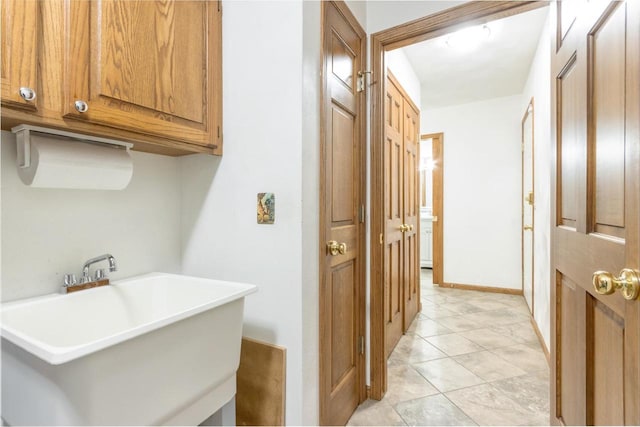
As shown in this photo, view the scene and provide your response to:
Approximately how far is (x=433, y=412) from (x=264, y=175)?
1.56 metres

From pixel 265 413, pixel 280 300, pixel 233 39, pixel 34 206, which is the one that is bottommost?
pixel 265 413

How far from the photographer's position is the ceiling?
243 centimetres

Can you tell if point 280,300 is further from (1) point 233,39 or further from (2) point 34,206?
(1) point 233,39

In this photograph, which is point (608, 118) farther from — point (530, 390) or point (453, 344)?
point (453, 344)

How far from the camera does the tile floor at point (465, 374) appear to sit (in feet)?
5.41

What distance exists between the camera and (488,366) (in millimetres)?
2162

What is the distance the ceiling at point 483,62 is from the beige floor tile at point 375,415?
2.60 meters

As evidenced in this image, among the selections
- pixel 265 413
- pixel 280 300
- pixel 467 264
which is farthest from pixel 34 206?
pixel 467 264

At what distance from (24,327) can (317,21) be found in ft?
4.70

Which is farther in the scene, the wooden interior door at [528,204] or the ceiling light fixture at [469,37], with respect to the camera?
the wooden interior door at [528,204]

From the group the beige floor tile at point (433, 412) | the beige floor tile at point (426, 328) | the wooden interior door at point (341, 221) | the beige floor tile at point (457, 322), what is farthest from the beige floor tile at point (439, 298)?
the wooden interior door at point (341, 221)

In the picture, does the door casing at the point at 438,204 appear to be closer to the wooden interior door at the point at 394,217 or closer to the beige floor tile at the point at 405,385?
the wooden interior door at the point at 394,217

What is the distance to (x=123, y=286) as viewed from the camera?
116cm

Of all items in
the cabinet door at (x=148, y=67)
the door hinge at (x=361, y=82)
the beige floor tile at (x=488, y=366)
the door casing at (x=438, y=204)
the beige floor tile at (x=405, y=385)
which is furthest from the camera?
the door casing at (x=438, y=204)
